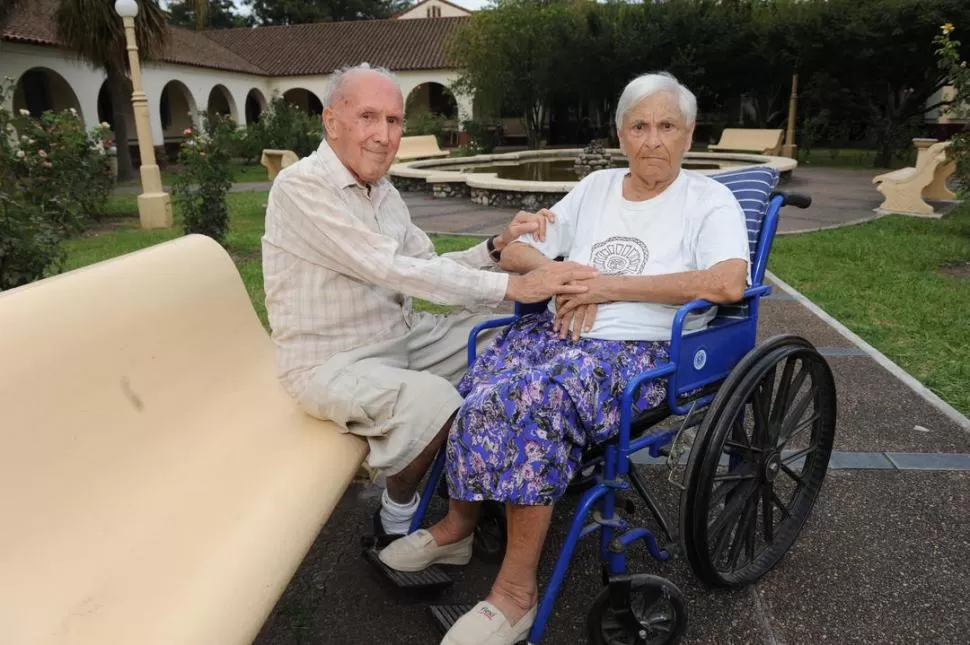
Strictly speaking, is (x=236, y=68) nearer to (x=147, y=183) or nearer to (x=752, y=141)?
(x=147, y=183)

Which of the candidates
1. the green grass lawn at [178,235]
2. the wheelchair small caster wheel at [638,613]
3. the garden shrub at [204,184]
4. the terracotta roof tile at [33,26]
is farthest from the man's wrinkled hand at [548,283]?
the terracotta roof tile at [33,26]

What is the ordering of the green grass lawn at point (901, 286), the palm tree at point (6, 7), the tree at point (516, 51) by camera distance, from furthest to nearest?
the tree at point (516, 51)
the palm tree at point (6, 7)
the green grass lawn at point (901, 286)

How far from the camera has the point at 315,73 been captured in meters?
28.2

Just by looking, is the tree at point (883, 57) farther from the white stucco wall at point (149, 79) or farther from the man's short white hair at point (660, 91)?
the man's short white hair at point (660, 91)

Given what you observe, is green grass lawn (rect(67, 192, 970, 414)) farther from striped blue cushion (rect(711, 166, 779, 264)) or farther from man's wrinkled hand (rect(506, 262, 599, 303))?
man's wrinkled hand (rect(506, 262, 599, 303))

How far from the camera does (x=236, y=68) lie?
25875 mm

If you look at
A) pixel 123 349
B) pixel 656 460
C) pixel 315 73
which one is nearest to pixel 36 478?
pixel 123 349

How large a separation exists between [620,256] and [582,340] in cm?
34

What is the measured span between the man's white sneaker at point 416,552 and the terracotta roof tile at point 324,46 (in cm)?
2572

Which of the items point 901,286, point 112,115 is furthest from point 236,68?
point 901,286

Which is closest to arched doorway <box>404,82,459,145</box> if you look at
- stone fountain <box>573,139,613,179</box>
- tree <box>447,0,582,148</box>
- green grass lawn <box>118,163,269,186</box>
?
tree <box>447,0,582,148</box>

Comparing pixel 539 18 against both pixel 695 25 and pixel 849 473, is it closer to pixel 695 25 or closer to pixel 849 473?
pixel 695 25

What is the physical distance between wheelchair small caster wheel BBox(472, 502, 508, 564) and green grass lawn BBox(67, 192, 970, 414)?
2580 mm

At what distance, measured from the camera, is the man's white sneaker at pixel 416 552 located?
85.9 inches
